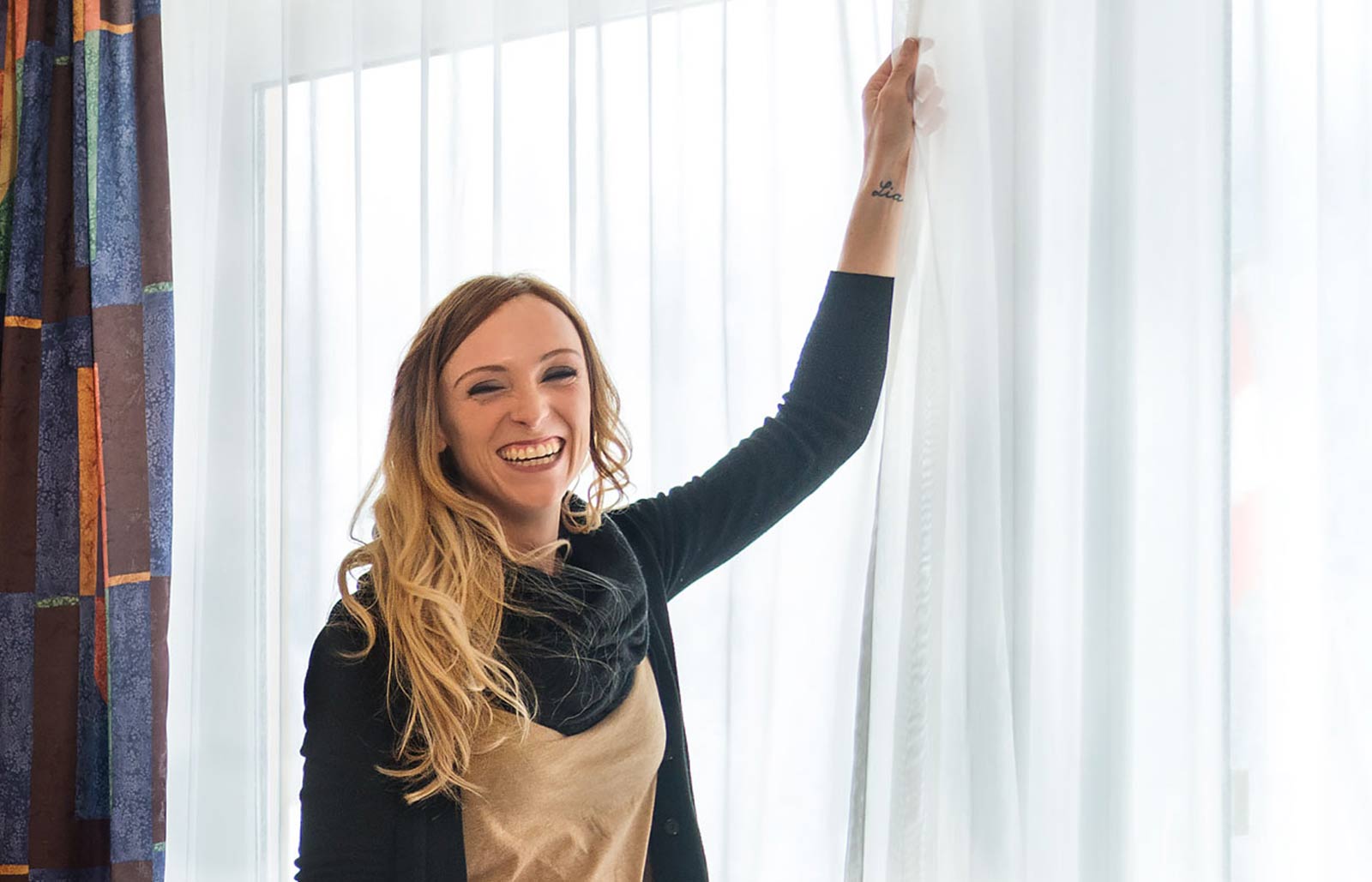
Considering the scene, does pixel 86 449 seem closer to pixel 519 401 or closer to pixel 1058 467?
pixel 519 401

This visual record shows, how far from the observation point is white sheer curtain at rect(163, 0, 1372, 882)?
108 centimetres

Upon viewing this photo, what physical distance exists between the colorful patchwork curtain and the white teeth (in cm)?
75

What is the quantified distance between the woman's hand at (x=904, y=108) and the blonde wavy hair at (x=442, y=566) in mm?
368

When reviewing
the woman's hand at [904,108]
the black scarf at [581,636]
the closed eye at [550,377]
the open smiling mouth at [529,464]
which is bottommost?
the black scarf at [581,636]

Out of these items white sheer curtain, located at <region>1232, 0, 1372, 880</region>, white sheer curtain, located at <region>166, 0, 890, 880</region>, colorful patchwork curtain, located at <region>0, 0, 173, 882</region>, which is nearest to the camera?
white sheer curtain, located at <region>1232, 0, 1372, 880</region>

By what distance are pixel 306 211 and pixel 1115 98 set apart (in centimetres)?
107

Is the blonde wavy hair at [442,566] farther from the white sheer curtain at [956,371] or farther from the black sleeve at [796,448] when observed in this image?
the white sheer curtain at [956,371]

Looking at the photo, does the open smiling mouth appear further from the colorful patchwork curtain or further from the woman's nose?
the colorful patchwork curtain

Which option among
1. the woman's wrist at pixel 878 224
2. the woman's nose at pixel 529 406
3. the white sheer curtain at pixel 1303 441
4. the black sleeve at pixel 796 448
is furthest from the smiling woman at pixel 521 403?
the white sheer curtain at pixel 1303 441

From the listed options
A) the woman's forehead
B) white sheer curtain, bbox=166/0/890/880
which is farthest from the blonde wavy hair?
white sheer curtain, bbox=166/0/890/880

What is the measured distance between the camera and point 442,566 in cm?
120

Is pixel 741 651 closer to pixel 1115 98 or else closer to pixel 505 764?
pixel 505 764

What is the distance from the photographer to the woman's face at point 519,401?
1222 mm

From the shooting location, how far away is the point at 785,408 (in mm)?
1285
